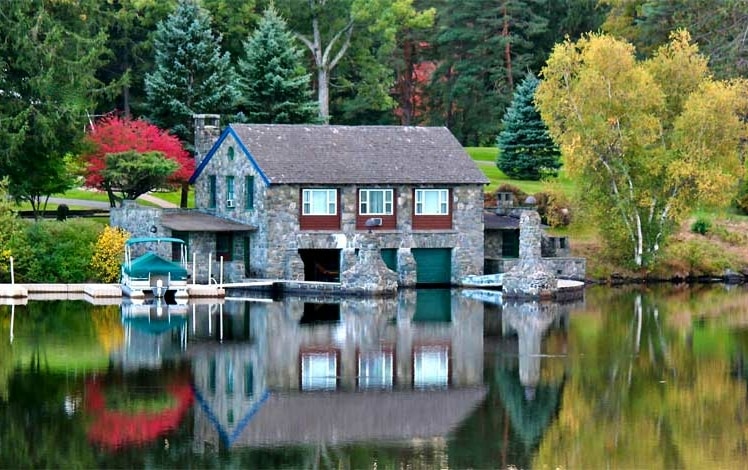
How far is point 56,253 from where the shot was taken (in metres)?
56.8

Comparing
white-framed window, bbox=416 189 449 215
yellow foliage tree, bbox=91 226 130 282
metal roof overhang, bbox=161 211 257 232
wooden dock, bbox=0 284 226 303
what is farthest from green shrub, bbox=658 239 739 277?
yellow foliage tree, bbox=91 226 130 282

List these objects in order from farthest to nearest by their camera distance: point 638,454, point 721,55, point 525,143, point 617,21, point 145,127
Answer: point 617,21 < point 525,143 < point 721,55 < point 145,127 < point 638,454

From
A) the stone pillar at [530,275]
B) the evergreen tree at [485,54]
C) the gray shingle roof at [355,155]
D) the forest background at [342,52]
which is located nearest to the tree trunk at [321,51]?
the forest background at [342,52]

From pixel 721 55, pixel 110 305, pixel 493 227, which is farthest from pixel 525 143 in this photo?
pixel 110 305

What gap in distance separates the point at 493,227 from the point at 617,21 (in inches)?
1099

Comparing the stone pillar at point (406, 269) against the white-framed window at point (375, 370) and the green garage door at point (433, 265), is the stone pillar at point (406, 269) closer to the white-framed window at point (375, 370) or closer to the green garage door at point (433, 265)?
the green garage door at point (433, 265)

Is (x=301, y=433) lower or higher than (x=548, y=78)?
lower

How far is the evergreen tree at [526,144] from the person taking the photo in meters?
77.2

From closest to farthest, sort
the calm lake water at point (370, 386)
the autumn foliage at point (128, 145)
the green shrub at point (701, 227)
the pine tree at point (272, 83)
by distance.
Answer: the calm lake water at point (370, 386)
the autumn foliage at point (128, 145)
the green shrub at point (701, 227)
the pine tree at point (272, 83)

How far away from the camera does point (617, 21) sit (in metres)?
86.0

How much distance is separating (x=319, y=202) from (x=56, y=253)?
9.91 metres

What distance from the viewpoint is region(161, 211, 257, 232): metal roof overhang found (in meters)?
57.9

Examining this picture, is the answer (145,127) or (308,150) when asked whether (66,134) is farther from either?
(308,150)

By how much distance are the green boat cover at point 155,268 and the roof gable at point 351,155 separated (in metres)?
6.39
